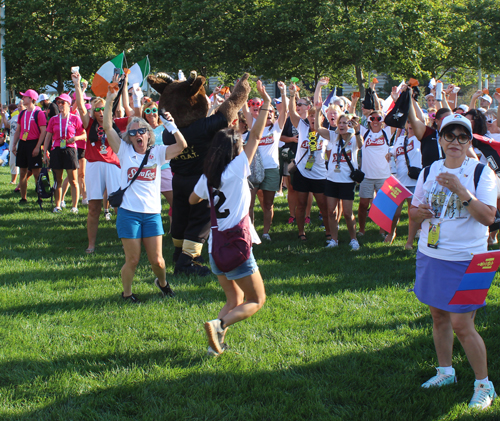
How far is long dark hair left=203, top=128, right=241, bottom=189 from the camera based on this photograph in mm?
3953

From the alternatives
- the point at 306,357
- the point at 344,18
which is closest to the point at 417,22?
the point at 344,18

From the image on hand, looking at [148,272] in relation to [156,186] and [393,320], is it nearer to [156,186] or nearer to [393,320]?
[156,186]

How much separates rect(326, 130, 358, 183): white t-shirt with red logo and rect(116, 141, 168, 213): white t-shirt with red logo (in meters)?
3.45

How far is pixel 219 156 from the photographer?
396 cm

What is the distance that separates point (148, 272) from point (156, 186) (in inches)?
63.0

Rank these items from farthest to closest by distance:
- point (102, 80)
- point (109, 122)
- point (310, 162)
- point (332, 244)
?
→ point (310, 162)
point (332, 244)
point (102, 80)
point (109, 122)

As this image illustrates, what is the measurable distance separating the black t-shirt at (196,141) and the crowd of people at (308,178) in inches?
3.0

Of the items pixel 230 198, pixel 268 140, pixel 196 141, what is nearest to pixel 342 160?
pixel 268 140

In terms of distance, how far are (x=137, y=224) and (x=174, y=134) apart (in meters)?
1.01

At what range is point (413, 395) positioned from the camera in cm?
357

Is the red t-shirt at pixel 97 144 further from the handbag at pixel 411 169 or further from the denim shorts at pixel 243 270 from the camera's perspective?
the handbag at pixel 411 169

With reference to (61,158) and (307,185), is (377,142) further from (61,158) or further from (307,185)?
(61,158)

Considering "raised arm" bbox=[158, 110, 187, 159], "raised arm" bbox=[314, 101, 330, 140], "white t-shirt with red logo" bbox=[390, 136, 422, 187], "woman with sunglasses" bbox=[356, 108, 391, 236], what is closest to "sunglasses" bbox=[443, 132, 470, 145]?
"raised arm" bbox=[158, 110, 187, 159]

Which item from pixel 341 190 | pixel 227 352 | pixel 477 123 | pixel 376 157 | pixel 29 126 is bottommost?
pixel 227 352
